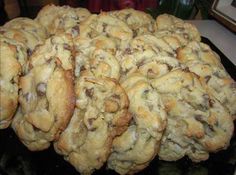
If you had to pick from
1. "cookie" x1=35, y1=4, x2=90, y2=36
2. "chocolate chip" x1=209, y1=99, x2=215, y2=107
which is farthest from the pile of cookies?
"cookie" x1=35, y1=4, x2=90, y2=36

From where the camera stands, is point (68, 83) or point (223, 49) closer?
point (68, 83)

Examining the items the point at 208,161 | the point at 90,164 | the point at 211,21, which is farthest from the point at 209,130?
the point at 211,21

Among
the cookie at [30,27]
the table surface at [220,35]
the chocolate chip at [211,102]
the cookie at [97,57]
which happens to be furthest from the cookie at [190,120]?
the table surface at [220,35]

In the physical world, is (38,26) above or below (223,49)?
above

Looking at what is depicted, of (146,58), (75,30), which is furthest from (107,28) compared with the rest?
(146,58)

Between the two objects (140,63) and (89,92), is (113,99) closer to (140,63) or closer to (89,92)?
(89,92)

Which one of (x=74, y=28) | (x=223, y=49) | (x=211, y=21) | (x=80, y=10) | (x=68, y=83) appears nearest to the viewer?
(x=68, y=83)

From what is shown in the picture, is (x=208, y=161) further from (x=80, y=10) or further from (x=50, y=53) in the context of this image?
(x=80, y=10)
